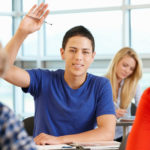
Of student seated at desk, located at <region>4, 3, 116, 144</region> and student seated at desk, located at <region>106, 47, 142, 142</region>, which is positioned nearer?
student seated at desk, located at <region>4, 3, 116, 144</region>

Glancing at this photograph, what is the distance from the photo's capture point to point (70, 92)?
2.35 m

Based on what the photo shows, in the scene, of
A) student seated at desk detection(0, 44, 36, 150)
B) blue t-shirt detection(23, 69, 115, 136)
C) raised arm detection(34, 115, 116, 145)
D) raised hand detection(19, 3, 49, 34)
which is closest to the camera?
student seated at desk detection(0, 44, 36, 150)

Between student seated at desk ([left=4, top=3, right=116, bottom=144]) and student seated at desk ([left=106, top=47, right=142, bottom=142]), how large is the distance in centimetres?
175

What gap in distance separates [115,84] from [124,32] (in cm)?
229

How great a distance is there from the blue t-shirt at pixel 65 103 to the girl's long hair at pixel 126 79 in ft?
5.90

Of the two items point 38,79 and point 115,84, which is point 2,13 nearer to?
point 115,84

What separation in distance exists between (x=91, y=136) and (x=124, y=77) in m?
2.11

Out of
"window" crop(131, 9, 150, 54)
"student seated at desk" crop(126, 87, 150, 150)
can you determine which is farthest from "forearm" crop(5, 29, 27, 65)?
"window" crop(131, 9, 150, 54)

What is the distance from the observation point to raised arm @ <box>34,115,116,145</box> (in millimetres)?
1994

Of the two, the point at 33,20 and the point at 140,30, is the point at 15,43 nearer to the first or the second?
the point at 33,20

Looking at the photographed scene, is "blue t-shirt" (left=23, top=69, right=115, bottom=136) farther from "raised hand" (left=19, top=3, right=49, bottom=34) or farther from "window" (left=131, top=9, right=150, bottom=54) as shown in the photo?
"window" (left=131, top=9, right=150, bottom=54)

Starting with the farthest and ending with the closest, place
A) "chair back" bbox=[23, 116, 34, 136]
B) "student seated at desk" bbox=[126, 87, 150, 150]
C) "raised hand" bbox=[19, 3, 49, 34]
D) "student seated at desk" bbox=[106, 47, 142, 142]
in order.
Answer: "student seated at desk" bbox=[106, 47, 142, 142]
"chair back" bbox=[23, 116, 34, 136]
"raised hand" bbox=[19, 3, 49, 34]
"student seated at desk" bbox=[126, 87, 150, 150]

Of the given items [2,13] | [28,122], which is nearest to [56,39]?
[2,13]

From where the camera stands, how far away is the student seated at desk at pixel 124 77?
414cm
